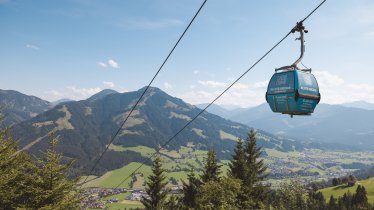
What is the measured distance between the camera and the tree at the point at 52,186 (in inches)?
958

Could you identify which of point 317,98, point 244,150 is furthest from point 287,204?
point 317,98

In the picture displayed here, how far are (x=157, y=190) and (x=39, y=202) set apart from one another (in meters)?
28.1

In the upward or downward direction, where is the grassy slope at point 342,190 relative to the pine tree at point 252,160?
downward

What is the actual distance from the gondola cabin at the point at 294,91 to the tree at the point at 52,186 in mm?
18045

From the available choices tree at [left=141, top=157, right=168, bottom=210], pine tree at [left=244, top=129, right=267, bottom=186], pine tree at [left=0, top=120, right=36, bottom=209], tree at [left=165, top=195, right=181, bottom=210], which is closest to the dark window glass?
pine tree at [left=0, top=120, right=36, bottom=209]

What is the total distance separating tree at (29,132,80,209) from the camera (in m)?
24.3

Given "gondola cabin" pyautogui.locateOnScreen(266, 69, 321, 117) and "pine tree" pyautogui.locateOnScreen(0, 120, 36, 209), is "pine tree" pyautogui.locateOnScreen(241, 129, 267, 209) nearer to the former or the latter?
"pine tree" pyautogui.locateOnScreen(0, 120, 36, 209)

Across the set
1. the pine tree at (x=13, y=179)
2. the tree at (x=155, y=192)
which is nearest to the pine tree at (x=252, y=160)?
the tree at (x=155, y=192)

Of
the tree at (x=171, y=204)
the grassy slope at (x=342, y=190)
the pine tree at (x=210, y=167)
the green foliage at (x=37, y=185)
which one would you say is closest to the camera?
the green foliage at (x=37, y=185)

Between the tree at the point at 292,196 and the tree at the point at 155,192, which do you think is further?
the tree at the point at 292,196

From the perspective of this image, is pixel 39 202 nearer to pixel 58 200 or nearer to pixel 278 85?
pixel 58 200

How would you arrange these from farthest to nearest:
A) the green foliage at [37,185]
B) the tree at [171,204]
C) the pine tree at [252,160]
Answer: the pine tree at [252,160] → the tree at [171,204] → the green foliage at [37,185]

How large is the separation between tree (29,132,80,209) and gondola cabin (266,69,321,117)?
18045mm

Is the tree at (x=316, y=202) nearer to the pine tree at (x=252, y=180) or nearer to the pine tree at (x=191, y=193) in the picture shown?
the pine tree at (x=252, y=180)
